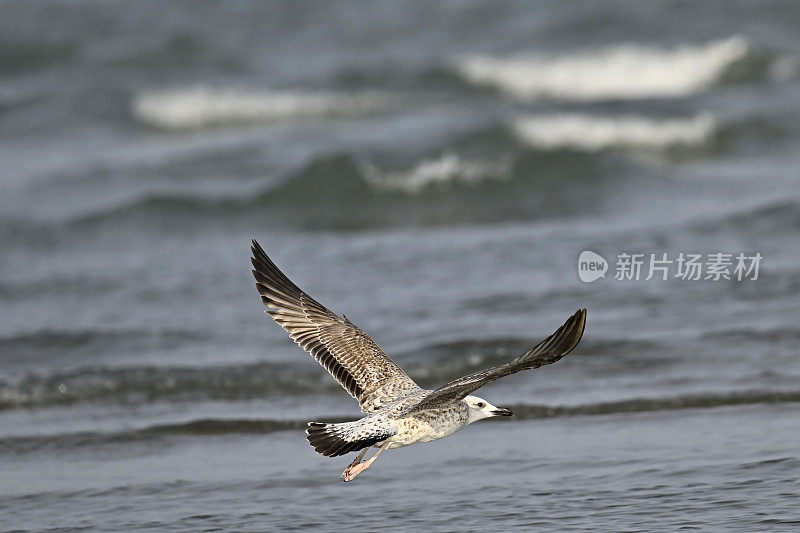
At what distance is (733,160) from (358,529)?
941cm

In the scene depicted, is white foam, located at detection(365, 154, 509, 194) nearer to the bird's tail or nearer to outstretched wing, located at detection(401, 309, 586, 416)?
the bird's tail

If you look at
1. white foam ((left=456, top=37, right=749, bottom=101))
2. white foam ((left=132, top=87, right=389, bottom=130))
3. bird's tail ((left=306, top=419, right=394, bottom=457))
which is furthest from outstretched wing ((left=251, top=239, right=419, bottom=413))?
white foam ((left=456, top=37, right=749, bottom=101))

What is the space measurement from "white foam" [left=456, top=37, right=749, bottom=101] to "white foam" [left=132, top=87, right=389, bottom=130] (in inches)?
75.7

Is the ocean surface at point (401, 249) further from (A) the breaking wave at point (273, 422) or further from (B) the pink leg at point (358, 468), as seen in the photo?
(B) the pink leg at point (358, 468)

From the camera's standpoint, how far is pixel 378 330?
8.72m

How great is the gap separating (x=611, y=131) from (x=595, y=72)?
3.73 m

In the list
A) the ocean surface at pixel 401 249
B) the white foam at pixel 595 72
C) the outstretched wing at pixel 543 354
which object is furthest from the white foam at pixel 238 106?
the outstretched wing at pixel 543 354

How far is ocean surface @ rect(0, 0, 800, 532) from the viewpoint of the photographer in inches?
231

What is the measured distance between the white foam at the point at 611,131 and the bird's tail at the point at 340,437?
9259 mm

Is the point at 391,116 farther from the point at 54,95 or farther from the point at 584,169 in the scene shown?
the point at 54,95

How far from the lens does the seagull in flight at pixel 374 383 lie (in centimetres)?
450

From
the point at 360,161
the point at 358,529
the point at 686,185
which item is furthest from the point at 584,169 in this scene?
the point at 358,529

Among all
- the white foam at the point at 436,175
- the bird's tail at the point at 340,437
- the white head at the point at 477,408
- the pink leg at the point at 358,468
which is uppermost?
the white foam at the point at 436,175

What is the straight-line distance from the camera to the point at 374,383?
588 cm
